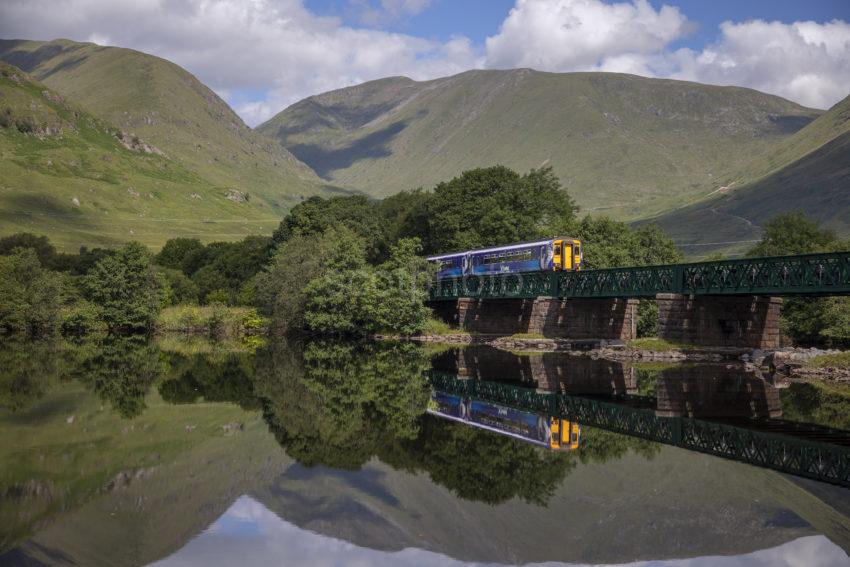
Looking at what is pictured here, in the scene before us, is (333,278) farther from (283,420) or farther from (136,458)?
(136,458)

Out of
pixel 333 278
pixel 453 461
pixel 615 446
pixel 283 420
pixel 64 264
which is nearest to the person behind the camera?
pixel 453 461

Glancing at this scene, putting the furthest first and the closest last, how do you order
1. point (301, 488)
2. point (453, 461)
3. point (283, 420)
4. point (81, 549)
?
point (283, 420), point (453, 461), point (301, 488), point (81, 549)

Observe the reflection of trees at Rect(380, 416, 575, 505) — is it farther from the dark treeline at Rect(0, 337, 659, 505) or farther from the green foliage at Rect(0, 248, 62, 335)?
the green foliage at Rect(0, 248, 62, 335)

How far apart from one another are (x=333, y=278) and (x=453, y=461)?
54209 mm

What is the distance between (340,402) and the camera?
3131 centimetres

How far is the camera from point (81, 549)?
13891 millimetres

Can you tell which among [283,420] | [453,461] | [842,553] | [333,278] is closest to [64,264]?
[333,278]

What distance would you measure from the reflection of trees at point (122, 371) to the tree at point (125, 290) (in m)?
18.1

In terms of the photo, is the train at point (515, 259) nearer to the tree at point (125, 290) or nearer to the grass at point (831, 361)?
the grass at point (831, 361)

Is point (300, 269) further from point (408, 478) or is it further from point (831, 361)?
point (408, 478)

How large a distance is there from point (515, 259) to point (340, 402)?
4357 centimetres

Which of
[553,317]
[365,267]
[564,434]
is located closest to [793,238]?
[553,317]

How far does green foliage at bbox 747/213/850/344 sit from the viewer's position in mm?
67188

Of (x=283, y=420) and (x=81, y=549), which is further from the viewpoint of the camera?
(x=283, y=420)
